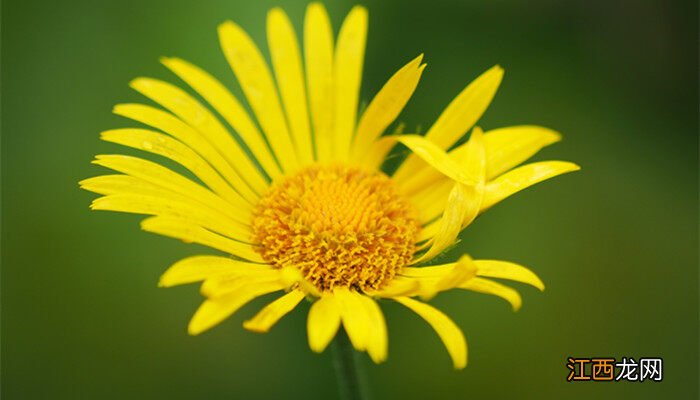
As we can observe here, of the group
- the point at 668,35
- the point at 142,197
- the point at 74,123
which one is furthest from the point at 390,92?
the point at 668,35

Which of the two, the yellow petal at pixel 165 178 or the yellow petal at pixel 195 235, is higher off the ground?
the yellow petal at pixel 165 178

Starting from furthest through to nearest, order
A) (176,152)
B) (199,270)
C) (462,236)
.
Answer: (462,236) < (176,152) < (199,270)

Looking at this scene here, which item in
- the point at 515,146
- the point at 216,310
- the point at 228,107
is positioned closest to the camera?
the point at 216,310

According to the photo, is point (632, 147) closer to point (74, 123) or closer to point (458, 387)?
point (458, 387)

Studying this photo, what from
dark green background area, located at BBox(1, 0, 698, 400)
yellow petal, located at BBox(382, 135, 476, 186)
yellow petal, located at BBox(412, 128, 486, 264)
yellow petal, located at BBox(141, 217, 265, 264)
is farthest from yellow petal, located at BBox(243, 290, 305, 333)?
dark green background area, located at BBox(1, 0, 698, 400)

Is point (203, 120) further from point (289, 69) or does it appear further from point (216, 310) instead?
point (216, 310)

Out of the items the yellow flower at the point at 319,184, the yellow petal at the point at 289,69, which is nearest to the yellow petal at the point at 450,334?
the yellow flower at the point at 319,184

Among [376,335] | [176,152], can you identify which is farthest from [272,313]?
[176,152]

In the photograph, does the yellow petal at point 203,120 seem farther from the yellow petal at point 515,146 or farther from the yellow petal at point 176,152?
the yellow petal at point 515,146
